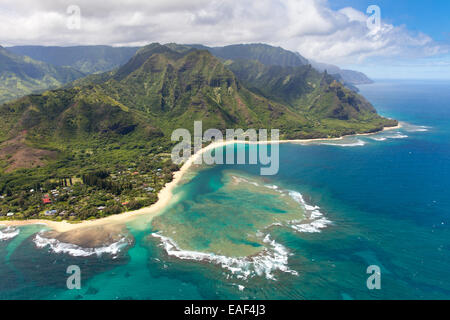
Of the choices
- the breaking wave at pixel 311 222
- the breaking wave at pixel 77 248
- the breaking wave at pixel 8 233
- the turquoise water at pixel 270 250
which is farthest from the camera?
the breaking wave at pixel 311 222

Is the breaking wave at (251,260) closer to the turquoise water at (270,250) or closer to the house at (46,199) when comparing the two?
the turquoise water at (270,250)

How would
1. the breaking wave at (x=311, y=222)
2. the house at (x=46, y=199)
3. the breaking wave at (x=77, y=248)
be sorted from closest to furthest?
the breaking wave at (x=77, y=248) < the breaking wave at (x=311, y=222) < the house at (x=46, y=199)

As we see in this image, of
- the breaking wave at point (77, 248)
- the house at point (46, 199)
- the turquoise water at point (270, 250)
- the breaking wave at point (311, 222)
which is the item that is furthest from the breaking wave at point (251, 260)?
the house at point (46, 199)

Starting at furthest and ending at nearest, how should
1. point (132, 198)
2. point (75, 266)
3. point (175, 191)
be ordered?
1. point (175, 191)
2. point (132, 198)
3. point (75, 266)

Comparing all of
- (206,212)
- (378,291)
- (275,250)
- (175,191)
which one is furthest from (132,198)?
(378,291)

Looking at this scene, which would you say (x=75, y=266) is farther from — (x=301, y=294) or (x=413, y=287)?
(x=413, y=287)
